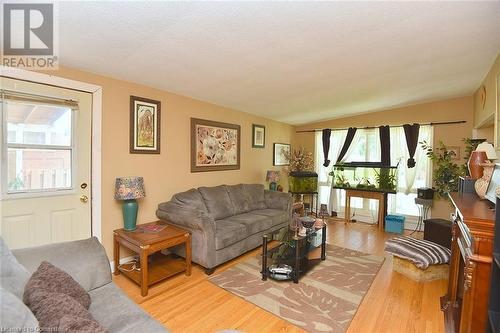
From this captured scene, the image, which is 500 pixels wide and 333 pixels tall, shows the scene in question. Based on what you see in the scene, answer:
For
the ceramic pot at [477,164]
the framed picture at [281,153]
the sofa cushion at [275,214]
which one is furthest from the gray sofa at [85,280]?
the framed picture at [281,153]

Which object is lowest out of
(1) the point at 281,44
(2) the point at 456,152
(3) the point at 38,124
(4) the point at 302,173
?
(4) the point at 302,173

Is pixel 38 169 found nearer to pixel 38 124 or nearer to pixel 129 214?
pixel 38 124

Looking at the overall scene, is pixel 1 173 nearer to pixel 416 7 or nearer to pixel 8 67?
pixel 8 67

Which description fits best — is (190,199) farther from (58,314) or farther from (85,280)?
(58,314)

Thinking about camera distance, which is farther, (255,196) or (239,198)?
(255,196)

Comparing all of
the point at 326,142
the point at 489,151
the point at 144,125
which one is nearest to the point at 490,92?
the point at 489,151

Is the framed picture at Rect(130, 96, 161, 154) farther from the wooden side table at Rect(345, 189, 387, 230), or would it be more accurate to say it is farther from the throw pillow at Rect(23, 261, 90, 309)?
the wooden side table at Rect(345, 189, 387, 230)

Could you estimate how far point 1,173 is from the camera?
209cm

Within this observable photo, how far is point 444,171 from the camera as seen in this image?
163 inches

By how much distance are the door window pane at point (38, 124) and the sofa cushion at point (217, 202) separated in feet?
5.78

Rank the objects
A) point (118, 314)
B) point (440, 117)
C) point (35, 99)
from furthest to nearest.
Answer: point (440, 117) < point (35, 99) < point (118, 314)

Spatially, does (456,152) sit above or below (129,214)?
above

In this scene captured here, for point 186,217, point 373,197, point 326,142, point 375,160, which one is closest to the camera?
point 186,217

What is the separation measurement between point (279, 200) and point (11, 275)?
3536 mm
